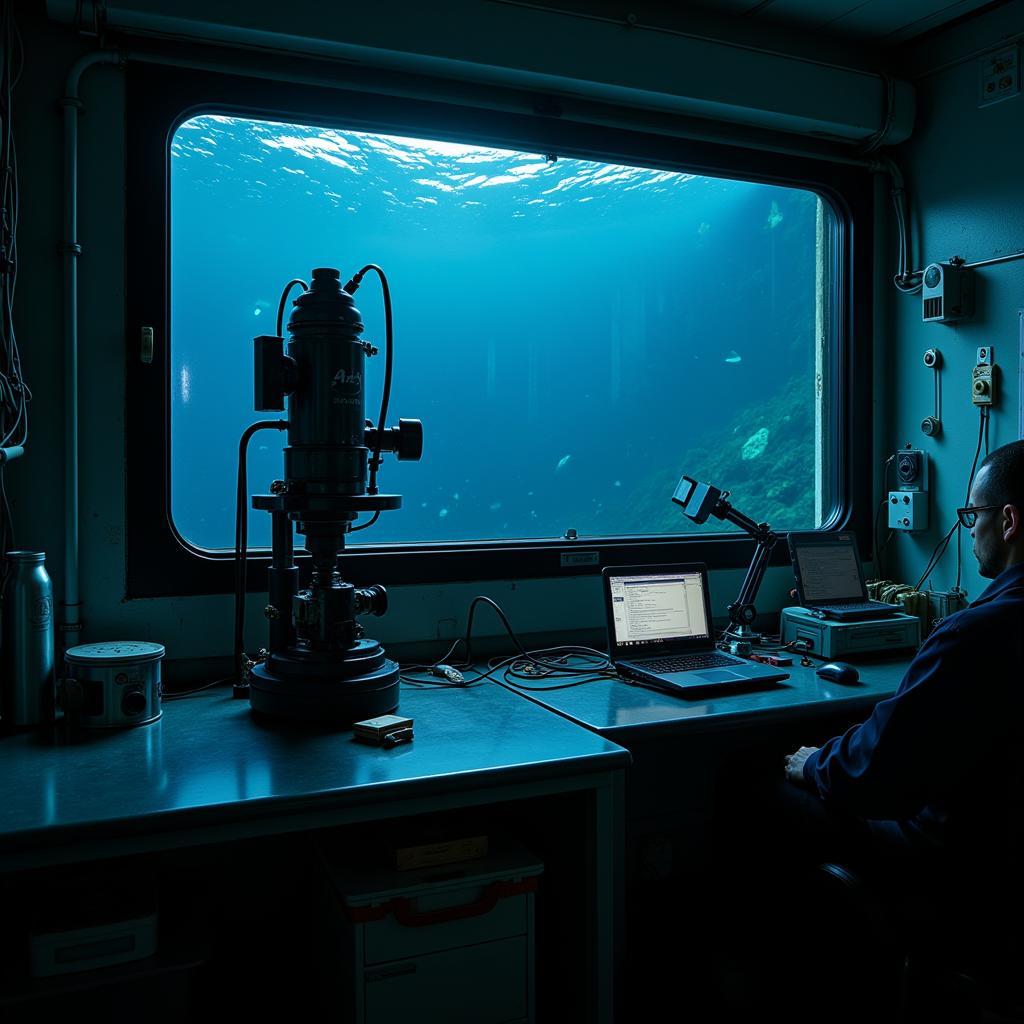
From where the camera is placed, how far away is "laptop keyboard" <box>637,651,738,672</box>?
202cm

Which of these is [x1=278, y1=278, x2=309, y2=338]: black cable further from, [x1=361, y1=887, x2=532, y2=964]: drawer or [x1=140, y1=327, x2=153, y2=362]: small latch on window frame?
[x1=361, y1=887, x2=532, y2=964]: drawer

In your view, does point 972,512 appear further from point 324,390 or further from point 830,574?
point 324,390

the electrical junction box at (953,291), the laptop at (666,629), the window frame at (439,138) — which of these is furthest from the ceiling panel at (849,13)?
the laptop at (666,629)

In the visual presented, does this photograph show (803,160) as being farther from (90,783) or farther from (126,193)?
(90,783)

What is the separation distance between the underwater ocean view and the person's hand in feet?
49.6

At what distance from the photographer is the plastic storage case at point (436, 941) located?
139 centimetres

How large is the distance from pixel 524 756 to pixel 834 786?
555 mm

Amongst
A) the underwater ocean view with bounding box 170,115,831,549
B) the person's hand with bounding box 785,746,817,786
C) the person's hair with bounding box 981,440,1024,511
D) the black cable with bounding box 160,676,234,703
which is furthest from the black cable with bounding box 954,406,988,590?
the underwater ocean view with bounding box 170,115,831,549

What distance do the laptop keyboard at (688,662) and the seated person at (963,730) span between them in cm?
58

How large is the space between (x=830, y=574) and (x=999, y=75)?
164 centimetres

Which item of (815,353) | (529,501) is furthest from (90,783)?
(529,501)

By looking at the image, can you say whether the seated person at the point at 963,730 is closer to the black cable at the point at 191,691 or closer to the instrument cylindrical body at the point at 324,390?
the instrument cylindrical body at the point at 324,390

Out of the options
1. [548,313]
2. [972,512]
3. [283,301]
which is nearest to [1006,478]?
[972,512]

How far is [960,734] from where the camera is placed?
1.26m
